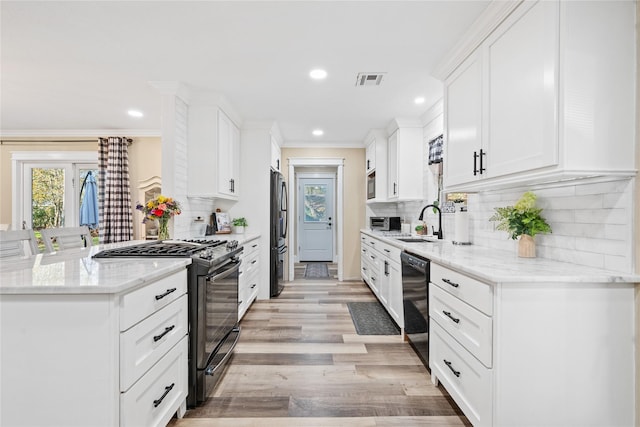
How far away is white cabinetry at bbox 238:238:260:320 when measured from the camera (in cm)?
322

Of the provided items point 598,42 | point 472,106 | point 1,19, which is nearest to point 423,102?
point 472,106

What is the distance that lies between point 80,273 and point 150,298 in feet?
1.05

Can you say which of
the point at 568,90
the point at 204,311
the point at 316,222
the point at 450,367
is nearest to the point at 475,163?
the point at 568,90

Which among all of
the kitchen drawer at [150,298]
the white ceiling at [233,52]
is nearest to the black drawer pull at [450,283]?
the kitchen drawer at [150,298]

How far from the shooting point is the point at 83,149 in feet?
16.7

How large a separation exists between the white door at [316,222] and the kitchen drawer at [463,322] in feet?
18.6

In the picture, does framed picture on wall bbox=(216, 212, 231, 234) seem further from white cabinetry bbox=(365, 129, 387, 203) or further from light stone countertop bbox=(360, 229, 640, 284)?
light stone countertop bbox=(360, 229, 640, 284)

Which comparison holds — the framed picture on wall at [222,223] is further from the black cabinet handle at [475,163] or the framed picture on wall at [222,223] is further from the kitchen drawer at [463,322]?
the black cabinet handle at [475,163]

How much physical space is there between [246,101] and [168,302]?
8.27 ft

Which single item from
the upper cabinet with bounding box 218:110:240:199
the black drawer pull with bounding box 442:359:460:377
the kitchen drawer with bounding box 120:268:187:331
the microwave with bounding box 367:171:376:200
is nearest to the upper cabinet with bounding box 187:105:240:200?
the upper cabinet with bounding box 218:110:240:199

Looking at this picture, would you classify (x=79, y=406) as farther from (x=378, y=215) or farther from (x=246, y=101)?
(x=378, y=215)

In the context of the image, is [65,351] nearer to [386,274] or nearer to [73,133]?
[386,274]

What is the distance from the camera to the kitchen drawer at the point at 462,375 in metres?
1.44

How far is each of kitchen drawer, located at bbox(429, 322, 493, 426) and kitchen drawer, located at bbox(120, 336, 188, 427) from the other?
59.8 inches
